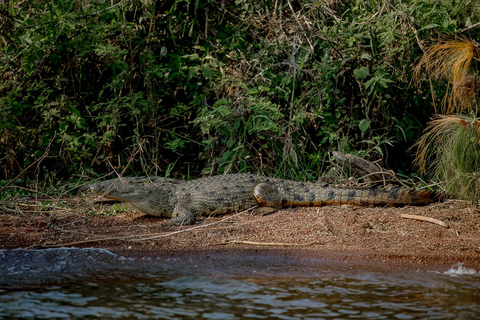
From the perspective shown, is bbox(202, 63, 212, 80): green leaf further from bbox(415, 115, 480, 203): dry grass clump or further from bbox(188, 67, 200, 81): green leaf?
bbox(415, 115, 480, 203): dry grass clump

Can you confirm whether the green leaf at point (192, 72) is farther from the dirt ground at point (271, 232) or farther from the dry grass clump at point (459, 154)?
the dry grass clump at point (459, 154)

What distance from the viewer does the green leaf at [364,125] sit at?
6.91 metres

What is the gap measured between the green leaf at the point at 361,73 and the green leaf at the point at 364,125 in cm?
56

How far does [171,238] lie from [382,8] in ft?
13.5

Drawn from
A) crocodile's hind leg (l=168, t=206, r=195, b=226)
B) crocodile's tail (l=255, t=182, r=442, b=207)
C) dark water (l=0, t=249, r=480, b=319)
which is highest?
crocodile's tail (l=255, t=182, r=442, b=207)

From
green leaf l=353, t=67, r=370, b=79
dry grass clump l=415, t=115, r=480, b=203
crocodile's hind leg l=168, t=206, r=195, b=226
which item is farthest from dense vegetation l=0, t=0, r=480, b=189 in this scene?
dry grass clump l=415, t=115, r=480, b=203

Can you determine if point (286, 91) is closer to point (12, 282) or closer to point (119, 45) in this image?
point (119, 45)

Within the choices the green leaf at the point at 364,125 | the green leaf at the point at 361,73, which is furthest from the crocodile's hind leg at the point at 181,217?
the green leaf at the point at 361,73

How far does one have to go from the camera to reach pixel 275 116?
6.75 metres

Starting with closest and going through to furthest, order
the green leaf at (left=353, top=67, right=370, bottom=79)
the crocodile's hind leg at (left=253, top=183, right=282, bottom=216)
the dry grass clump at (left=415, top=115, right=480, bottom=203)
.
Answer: the dry grass clump at (left=415, top=115, right=480, bottom=203) < the crocodile's hind leg at (left=253, top=183, right=282, bottom=216) < the green leaf at (left=353, top=67, right=370, bottom=79)

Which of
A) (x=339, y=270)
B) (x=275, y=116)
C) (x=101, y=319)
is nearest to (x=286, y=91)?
(x=275, y=116)

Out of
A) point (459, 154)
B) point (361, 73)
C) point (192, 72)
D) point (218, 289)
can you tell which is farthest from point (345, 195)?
point (218, 289)

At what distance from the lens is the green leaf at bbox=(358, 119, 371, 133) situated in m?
6.91

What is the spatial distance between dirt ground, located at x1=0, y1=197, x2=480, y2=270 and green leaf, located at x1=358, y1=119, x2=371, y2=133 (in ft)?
4.20
